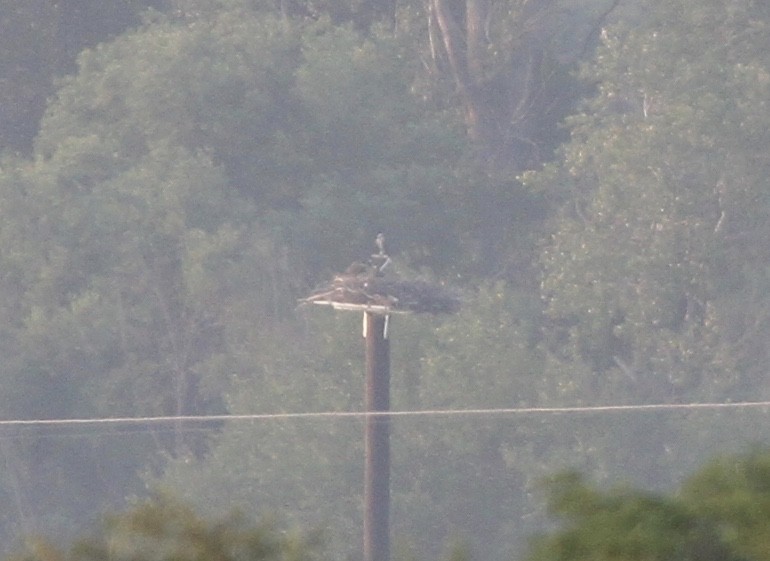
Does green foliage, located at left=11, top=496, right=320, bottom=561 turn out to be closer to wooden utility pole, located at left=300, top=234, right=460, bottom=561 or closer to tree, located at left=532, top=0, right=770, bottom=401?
wooden utility pole, located at left=300, top=234, right=460, bottom=561

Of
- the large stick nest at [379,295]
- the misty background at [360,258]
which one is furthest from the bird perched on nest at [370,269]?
the misty background at [360,258]

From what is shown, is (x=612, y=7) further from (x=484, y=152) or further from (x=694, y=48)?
(x=694, y=48)

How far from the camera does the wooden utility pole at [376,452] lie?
7445mm

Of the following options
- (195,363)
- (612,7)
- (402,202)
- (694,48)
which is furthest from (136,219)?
(612,7)

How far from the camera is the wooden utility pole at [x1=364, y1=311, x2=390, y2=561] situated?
24.4 feet

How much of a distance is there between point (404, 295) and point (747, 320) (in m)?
5.43

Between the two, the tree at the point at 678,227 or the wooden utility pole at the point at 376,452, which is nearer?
the wooden utility pole at the point at 376,452

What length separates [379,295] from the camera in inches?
299

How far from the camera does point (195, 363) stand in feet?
45.6

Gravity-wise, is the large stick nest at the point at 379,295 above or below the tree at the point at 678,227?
below

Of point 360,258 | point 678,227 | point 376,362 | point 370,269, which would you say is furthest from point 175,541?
point 360,258

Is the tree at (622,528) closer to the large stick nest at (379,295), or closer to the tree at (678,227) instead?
the large stick nest at (379,295)

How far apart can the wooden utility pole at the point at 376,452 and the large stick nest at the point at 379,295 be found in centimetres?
7

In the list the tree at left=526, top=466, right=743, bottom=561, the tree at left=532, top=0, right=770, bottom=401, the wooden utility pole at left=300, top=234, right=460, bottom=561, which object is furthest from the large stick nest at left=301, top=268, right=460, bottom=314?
the tree at left=526, top=466, right=743, bottom=561
